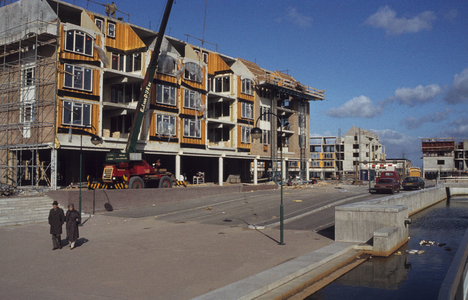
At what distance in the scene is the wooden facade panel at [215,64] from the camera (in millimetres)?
46688

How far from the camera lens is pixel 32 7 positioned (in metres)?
31.8

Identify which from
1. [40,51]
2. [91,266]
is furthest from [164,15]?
[91,266]

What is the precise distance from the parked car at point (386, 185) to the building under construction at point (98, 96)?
1084cm

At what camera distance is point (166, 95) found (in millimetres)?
38938

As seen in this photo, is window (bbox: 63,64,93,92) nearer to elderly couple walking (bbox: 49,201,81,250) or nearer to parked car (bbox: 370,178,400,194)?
elderly couple walking (bbox: 49,201,81,250)

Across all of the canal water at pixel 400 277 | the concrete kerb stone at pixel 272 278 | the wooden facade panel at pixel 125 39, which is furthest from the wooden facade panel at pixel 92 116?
the canal water at pixel 400 277

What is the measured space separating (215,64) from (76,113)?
2060 centimetres

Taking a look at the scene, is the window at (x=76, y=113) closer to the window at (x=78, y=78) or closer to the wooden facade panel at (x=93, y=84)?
the wooden facade panel at (x=93, y=84)

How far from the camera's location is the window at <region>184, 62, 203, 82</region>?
4150 cm

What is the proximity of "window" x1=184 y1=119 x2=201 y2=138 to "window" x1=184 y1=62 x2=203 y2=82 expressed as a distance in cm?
464

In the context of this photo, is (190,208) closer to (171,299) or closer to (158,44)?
(158,44)

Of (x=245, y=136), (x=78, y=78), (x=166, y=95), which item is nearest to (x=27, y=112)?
(x=78, y=78)

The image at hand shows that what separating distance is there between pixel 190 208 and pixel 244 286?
67.7 ft

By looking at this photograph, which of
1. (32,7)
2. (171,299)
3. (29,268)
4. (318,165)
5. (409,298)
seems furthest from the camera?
(318,165)
